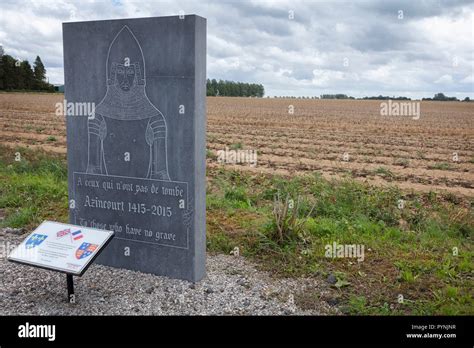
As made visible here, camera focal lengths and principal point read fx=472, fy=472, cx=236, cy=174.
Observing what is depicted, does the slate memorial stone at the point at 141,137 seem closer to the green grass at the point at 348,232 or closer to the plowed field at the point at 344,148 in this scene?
the green grass at the point at 348,232

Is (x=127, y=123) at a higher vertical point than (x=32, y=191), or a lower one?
higher

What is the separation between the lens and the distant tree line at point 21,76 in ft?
198

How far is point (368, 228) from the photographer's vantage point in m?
6.64

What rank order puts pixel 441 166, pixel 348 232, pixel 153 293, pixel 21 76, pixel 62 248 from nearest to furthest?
pixel 62 248 → pixel 153 293 → pixel 348 232 → pixel 441 166 → pixel 21 76

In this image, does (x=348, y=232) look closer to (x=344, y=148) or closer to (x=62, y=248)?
(x=62, y=248)

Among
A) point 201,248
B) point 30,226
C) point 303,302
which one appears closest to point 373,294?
point 303,302

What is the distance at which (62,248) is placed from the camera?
4.66 m

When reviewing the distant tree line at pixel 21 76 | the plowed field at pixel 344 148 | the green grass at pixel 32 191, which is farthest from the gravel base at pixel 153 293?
the distant tree line at pixel 21 76

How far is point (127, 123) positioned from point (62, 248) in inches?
59.3

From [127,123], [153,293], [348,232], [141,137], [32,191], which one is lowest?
[153,293]

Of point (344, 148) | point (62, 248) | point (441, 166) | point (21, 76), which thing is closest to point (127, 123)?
point (62, 248)

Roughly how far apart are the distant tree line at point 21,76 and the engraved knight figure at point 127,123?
2259 inches

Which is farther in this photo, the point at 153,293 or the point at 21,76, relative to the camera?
the point at 21,76

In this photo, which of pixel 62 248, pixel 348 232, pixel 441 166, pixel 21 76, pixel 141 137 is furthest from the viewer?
pixel 21 76
